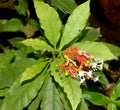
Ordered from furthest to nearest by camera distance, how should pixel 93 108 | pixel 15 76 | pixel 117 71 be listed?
pixel 117 71
pixel 93 108
pixel 15 76

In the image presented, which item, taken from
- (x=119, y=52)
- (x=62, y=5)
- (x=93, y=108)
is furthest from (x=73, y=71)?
(x=93, y=108)

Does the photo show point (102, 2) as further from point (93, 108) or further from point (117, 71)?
point (93, 108)

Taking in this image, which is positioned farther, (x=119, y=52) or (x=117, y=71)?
(x=117, y=71)

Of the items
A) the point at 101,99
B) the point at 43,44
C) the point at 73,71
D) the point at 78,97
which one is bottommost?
the point at 101,99

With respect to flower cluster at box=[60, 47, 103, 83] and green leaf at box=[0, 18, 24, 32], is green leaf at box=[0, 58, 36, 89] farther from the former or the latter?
green leaf at box=[0, 18, 24, 32]

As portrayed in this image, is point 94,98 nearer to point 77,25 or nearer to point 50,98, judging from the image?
point 50,98

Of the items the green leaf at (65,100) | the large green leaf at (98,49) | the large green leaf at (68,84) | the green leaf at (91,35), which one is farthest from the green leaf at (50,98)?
the green leaf at (91,35)

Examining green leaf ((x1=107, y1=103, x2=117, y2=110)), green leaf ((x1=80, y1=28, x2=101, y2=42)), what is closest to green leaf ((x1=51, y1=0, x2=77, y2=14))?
green leaf ((x1=80, y1=28, x2=101, y2=42))
